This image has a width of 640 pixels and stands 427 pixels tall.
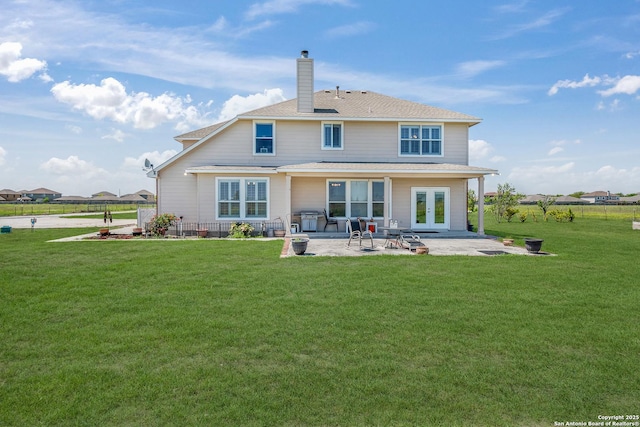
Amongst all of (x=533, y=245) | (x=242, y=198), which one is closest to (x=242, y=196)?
(x=242, y=198)

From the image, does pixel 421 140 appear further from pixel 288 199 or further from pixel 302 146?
pixel 288 199

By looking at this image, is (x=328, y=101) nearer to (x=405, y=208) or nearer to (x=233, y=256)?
(x=405, y=208)

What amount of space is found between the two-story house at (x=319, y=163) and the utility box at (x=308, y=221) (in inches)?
25.2

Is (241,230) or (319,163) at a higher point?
(319,163)

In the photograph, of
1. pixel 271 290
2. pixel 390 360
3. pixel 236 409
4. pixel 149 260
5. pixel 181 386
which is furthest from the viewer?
pixel 149 260

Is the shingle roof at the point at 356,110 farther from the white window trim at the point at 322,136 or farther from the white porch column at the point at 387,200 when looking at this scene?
the white porch column at the point at 387,200

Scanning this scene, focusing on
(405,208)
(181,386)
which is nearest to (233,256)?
(181,386)

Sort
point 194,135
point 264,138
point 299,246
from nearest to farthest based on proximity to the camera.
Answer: point 299,246
point 264,138
point 194,135

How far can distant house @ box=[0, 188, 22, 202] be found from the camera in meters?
116

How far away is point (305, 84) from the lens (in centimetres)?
1883

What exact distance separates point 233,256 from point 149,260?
2475 mm

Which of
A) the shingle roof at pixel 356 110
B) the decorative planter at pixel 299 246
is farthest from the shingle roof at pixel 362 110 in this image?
the decorative planter at pixel 299 246

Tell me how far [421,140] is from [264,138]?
27.3 ft

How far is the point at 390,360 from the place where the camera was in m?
4.34
